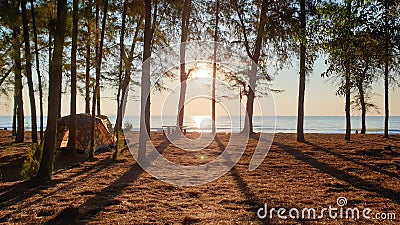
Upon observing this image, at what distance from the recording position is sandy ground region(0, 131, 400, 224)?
602cm

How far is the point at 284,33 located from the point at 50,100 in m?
14.6

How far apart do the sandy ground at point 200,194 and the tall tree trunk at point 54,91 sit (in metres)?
0.47

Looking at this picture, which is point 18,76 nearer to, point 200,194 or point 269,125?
point 200,194

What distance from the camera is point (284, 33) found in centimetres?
2070

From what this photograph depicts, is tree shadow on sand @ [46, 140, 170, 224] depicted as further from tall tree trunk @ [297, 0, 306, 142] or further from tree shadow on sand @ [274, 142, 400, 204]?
tall tree trunk @ [297, 0, 306, 142]

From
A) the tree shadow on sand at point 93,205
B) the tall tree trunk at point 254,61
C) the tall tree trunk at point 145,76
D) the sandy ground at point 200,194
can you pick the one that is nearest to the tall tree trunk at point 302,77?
the tall tree trunk at point 254,61

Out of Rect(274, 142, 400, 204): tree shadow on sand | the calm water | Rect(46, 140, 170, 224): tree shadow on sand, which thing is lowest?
Rect(46, 140, 170, 224): tree shadow on sand

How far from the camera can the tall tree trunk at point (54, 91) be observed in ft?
28.9

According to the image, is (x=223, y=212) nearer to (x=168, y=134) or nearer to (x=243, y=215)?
(x=243, y=215)

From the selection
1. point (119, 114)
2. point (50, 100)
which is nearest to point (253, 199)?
point (50, 100)

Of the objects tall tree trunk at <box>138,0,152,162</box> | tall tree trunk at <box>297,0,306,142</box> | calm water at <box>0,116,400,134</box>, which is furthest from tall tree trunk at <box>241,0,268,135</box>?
tall tree trunk at <box>138,0,152,162</box>

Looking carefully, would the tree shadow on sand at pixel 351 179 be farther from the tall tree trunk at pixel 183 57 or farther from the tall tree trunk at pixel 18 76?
the tall tree trunk at pixel 18 76

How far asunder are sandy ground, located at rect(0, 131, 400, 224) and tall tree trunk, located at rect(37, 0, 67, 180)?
0.47m

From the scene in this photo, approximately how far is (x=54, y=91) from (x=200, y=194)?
3.92 meters
